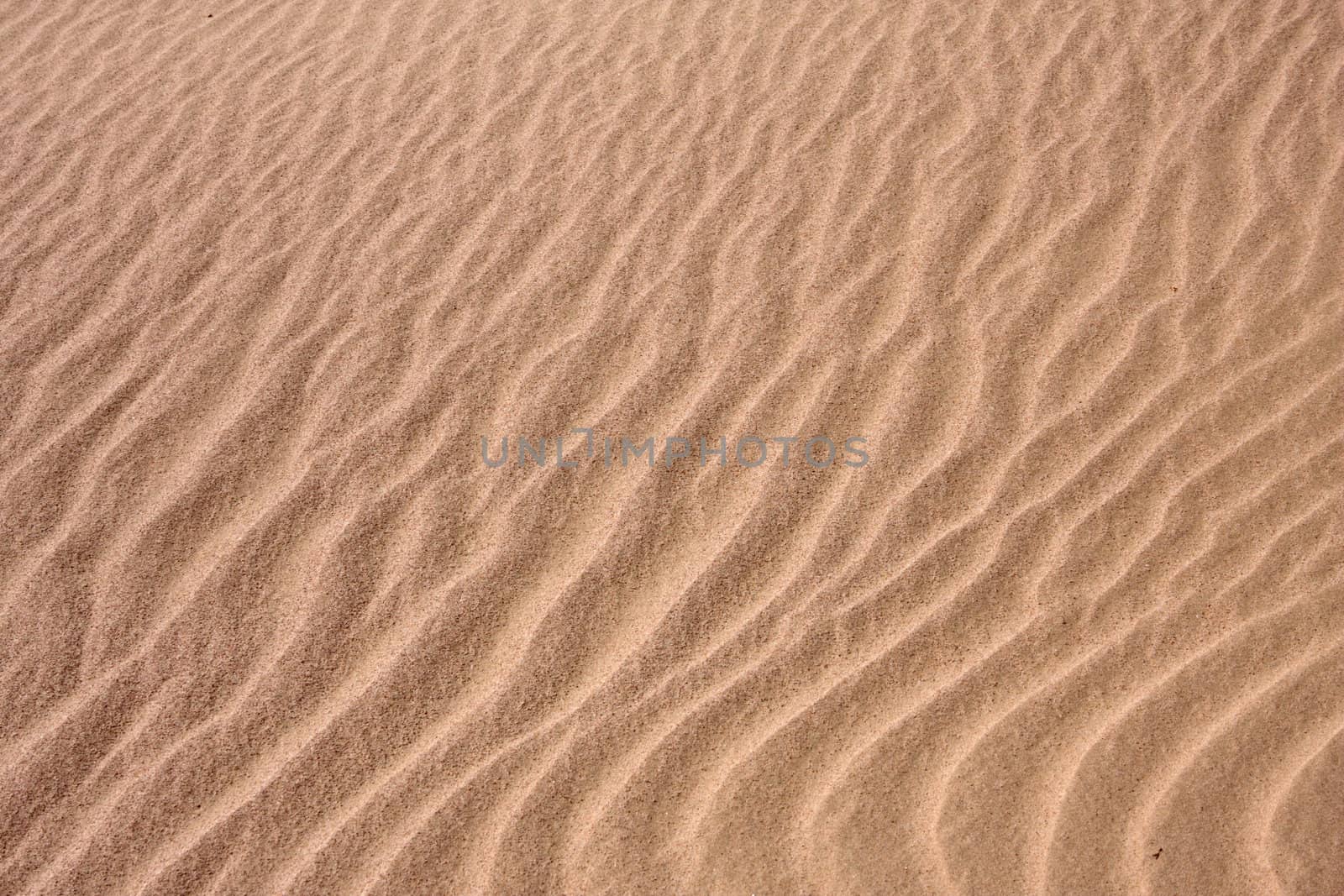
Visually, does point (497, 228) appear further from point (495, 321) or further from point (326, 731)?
point (326, 731)

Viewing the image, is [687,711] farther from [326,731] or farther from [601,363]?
[601,363]

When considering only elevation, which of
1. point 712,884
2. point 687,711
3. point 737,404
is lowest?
point 712,884

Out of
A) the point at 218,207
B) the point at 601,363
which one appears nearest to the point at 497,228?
the point at 601,363

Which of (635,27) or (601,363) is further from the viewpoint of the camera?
(635,27)

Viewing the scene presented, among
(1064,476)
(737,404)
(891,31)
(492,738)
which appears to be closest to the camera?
(492,738)

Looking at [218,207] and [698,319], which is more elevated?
[218,207]

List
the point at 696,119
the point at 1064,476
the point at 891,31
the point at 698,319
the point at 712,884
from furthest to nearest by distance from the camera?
the point at 891,31 < the point at 696,119 < the point at 698,319 < the point at 1064,476 < the point at 712,884

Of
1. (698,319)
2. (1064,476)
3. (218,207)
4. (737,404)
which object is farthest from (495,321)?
(1064,476)
